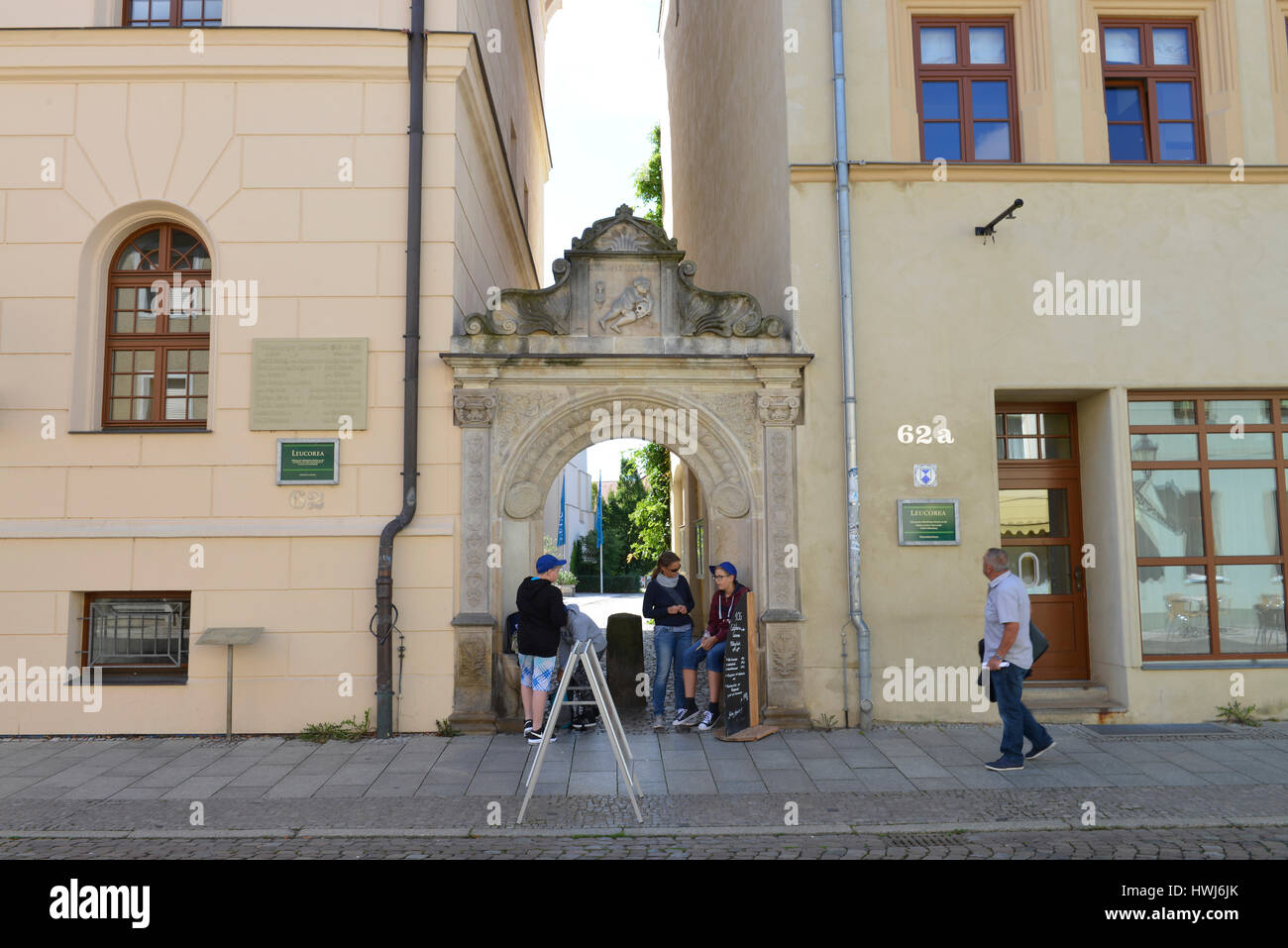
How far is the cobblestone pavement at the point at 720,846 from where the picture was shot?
5383mm

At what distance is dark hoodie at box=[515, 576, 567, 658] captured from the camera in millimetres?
8047

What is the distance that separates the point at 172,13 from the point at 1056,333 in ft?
33.6

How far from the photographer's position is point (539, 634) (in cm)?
805

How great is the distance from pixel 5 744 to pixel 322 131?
680cm

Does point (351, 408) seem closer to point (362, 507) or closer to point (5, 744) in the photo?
point (362, 507)

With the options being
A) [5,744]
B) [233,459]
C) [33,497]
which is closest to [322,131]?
[233,459]

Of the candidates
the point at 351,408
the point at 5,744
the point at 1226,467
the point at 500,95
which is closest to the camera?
the point at 5,744

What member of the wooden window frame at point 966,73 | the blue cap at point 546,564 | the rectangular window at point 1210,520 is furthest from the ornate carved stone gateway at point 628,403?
the rectangular window at point 1210,520

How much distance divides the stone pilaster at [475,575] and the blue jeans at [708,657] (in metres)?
2.01

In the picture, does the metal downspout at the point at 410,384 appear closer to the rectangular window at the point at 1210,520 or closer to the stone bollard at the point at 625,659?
the stone bollard at the point at 625,659

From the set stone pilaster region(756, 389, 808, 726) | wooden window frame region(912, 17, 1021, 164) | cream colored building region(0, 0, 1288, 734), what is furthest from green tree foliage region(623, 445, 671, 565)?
wooden window frame region(912, 17, 1021, 164)

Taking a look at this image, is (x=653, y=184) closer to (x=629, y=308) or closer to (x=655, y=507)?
(x=655, y=507)

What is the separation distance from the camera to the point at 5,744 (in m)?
8.31

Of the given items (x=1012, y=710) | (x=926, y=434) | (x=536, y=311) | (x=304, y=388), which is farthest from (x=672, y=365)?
(x=1012, y=710)
